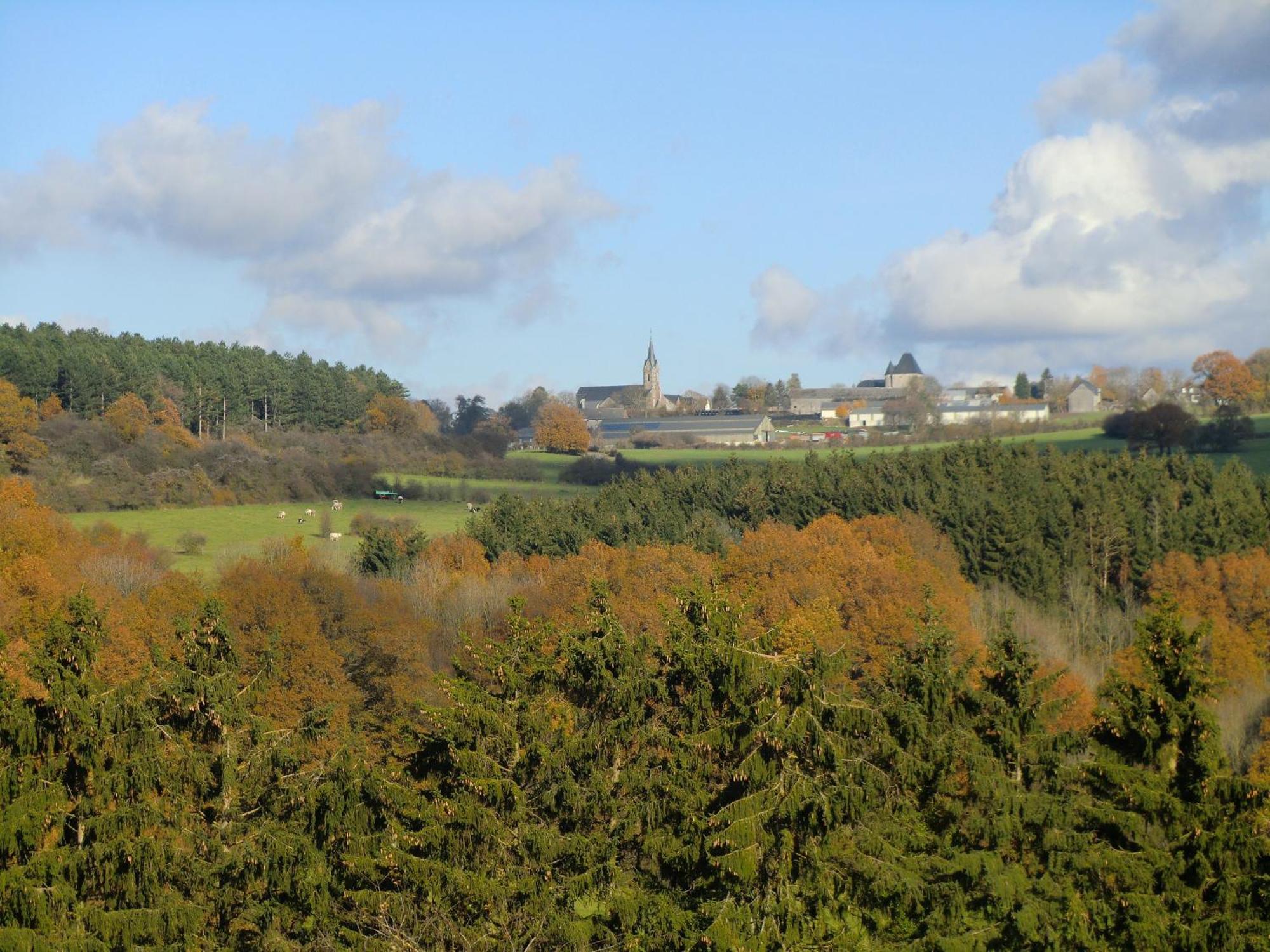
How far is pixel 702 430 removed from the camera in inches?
5226

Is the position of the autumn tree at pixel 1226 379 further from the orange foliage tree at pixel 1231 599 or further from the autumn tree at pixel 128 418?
the autumn tree at pixel 128 418

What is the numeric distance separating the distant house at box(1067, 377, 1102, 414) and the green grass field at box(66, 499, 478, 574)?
76738mm

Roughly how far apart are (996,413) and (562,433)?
41.2 metres

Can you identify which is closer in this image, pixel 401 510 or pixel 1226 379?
pixel 401 510

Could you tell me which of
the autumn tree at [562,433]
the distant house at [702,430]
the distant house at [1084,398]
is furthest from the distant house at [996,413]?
the autumn tree at [562,433]

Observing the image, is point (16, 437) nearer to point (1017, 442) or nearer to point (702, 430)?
point (702, 430)

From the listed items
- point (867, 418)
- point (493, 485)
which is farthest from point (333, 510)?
point (867, 418)

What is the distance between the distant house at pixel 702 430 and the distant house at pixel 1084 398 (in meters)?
32.1

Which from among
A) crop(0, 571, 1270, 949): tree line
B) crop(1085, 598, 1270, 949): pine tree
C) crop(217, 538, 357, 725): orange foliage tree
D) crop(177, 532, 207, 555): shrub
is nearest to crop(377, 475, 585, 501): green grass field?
crop(177, 532, 207, 555): shrub

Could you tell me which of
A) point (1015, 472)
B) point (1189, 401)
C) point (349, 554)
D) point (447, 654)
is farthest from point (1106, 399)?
point (447, 654)

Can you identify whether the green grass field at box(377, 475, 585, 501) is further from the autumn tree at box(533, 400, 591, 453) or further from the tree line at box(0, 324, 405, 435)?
the tree line at box(0, 324, 405, 435)

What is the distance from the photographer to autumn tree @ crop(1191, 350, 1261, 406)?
116250 millimetres

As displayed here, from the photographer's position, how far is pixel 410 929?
67.4ft

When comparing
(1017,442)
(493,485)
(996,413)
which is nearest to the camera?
(493,485)
